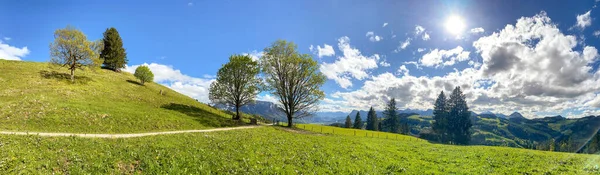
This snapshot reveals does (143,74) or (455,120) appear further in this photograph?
(455,120)

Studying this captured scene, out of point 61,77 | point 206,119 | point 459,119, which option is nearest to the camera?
point 206,119

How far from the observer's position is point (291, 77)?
162 ft

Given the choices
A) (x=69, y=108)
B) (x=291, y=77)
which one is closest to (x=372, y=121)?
(x=291, y=77)

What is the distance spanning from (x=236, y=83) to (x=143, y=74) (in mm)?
33106

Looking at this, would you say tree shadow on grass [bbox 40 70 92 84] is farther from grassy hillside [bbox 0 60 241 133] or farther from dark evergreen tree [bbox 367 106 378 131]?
dark evergreen tree [bbox 367 106 378 131]

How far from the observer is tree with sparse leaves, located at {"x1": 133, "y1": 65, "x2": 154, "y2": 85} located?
66.9m

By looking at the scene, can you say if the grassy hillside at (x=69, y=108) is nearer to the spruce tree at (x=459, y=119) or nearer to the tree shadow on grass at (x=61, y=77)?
the tree shadow on grass at (x=61, y=77)

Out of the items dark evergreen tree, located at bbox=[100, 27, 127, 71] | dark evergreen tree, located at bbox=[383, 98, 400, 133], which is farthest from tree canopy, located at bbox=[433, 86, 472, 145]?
dark evergreen tree, located at bbox=[100, 27, 127, 71]

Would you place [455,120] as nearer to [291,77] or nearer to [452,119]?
[452,119]

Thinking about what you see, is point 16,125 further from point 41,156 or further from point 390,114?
point 390,114

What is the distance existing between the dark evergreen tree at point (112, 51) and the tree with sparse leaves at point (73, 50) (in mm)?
27933

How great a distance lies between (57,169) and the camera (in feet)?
41.0

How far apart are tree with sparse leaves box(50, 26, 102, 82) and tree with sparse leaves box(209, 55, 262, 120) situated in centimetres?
2576

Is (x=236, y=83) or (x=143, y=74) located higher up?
(x=143, y=74)
